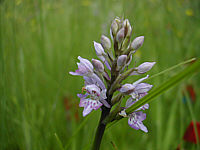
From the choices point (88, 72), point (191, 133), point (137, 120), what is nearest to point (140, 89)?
point (137, 120)

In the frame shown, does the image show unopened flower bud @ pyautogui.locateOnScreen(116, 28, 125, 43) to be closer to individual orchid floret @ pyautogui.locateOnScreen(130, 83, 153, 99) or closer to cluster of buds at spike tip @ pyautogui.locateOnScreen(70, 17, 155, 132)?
cluster of buds at spike tip @ pyautogui.locateOnScreen(70, 17, 155, 132)

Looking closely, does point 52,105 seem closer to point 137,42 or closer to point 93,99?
point 93,99

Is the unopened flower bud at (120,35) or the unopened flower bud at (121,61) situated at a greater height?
the unopened flower bud at (120,35)

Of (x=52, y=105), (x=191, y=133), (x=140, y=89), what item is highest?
(x=140, y=89)

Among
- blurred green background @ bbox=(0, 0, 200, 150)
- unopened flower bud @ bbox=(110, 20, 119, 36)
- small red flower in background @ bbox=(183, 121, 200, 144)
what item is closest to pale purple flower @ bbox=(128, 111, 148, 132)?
blurred green background @ bbox=(0, 0, 200, 150)

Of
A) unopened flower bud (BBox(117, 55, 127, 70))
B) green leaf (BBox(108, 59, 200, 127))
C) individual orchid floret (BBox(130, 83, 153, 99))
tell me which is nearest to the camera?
green leaf (BBox(108, 59, 200, 127))

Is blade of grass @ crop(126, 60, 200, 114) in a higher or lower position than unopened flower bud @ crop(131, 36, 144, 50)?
lower

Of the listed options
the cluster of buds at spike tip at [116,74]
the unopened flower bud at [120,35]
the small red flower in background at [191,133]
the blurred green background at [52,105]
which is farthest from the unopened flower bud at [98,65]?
the small red flower in background at [191,133]

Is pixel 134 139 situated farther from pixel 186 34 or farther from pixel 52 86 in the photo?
pixel 186 34

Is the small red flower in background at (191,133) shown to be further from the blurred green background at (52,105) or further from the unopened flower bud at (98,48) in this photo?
the unopened flower bud at (98,48)

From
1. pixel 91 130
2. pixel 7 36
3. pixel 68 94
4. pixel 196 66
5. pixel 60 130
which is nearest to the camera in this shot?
pixel 196 66

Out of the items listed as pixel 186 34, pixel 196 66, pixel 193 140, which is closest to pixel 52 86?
pixel 193 140
